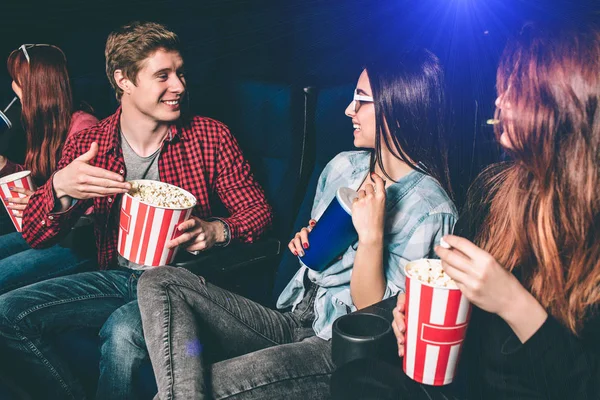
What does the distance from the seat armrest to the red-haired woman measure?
0.71 metres

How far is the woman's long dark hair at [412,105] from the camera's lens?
4.79 ft

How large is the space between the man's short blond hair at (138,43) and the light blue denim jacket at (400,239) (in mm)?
902

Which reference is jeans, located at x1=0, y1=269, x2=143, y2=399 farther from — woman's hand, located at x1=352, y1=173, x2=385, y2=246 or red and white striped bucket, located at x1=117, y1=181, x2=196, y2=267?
woman's hand, located at x1=352, y1=173, x2=385, y2=246

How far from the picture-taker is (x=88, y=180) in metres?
1.55

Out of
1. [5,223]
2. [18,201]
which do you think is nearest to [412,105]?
[18,201]

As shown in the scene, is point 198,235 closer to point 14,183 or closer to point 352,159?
point 352,159

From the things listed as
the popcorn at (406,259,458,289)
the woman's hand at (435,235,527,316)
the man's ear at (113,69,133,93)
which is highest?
the man's ear at (113,69,133,93)

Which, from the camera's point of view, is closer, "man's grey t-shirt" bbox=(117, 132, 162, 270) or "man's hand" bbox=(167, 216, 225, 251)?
"man's hand" bbox=(167, 216, 225, 251)

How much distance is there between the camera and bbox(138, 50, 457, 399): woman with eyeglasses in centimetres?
130

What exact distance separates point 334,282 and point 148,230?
1.69 feet

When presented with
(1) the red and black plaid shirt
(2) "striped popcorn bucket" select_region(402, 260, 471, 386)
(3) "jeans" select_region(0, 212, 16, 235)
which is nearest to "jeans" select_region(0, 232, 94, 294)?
(1) the red and black plaid shirt

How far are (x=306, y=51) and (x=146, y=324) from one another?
178 cm

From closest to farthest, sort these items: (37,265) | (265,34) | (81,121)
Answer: (37,265) → (81,121) → (265,34)

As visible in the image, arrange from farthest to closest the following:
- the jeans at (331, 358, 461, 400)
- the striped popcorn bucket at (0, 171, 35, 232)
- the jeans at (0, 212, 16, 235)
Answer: the jeans at (0, 212, 16, 235)
the striped popcorn bucket at (0, 171, 35, 232)
the jeans at (331, 358, 461, 400)
